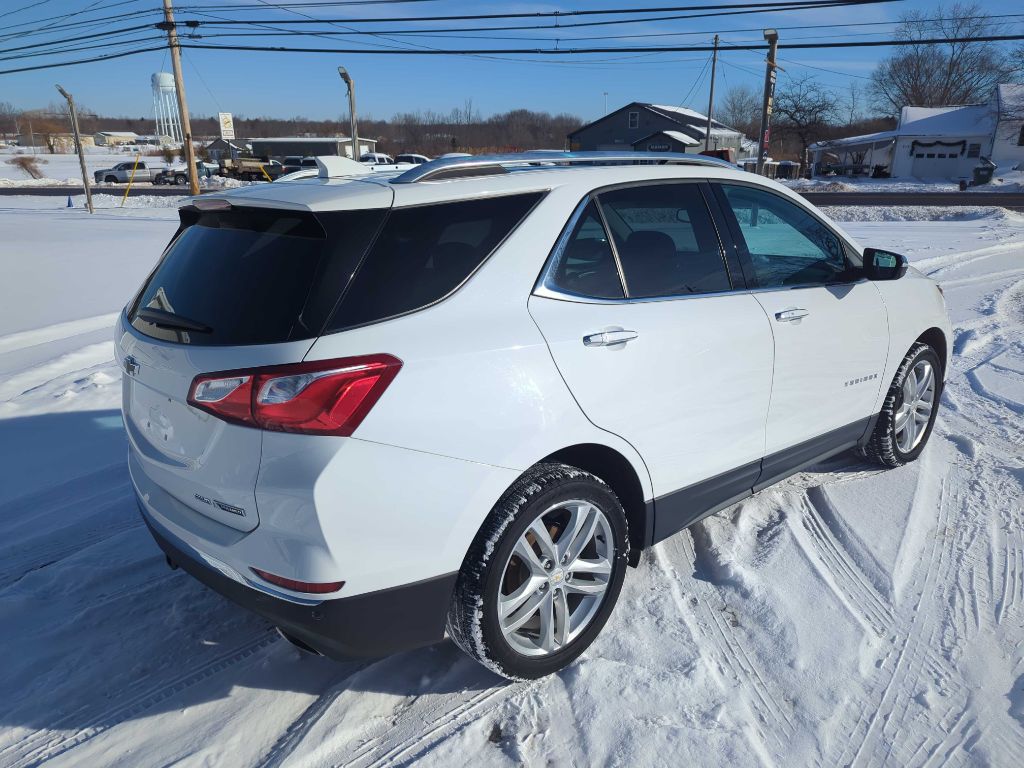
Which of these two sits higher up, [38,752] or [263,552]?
[263,552]

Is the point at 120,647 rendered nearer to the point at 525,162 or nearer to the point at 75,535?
the point at 75,535

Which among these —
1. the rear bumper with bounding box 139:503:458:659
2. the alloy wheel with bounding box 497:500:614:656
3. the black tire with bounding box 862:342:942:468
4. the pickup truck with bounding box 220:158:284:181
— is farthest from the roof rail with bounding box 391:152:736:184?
the pickup truck with bounding box 220:158:284:181

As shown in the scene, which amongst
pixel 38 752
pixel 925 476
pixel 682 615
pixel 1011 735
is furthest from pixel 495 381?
pixel 925 476

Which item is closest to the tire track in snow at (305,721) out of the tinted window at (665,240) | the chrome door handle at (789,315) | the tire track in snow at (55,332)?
the tinted window at (665,240)

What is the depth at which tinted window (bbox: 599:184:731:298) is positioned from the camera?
2.78 metres

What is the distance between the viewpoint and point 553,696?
98.4 inches

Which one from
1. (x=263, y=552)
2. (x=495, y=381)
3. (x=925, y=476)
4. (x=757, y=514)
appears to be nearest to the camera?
(x=263, y=552)

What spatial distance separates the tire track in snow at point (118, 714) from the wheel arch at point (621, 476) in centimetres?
143

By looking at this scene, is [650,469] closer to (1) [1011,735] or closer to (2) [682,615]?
(2) [682,615]

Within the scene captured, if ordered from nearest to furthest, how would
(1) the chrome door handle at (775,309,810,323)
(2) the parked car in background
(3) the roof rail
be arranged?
(3) the roof rail < (1) the chrome door handle at (775,309,810,323) < (2) the parked car in background

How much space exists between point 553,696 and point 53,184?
48.3 metres

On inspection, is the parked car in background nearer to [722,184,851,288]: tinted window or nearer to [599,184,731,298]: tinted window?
[599,184,731,298]: tinted window

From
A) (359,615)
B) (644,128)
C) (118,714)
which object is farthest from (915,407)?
(644,128)

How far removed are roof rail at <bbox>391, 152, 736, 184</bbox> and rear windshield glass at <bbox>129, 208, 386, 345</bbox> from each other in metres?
0.33
